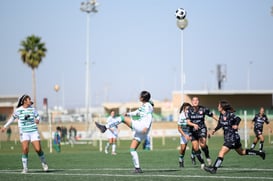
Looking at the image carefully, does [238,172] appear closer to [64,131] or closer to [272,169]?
[272,169]

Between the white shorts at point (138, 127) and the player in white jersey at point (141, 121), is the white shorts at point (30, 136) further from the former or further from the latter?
the white shorts at point (138, 127)

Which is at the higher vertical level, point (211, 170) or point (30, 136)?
point (30, 136)

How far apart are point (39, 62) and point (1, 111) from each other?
1714 centimetres

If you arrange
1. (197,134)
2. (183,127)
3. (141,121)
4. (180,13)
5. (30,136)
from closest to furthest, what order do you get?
(141,121), (30,136), (197,134), (183,127), (180,13)

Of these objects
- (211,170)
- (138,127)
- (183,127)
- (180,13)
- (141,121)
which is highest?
(180,13)

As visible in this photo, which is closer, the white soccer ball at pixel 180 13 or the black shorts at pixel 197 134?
the black shorts at pixel 197 134

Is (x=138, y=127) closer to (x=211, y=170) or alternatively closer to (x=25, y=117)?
(x=211, y=170)

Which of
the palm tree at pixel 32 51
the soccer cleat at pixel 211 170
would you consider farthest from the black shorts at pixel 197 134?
the palm tree at pixel 32 51

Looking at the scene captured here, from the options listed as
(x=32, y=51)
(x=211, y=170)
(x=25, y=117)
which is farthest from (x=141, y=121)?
(x=32, y=51)

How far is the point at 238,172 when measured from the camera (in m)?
17.6

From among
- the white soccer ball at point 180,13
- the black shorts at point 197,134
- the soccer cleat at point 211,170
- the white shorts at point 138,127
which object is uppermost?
the white soccer ball at point 180,13

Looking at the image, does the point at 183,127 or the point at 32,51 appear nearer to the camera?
the point at 183,127

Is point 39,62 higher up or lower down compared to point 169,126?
higher up

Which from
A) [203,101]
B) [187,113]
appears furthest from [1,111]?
[187,113]
